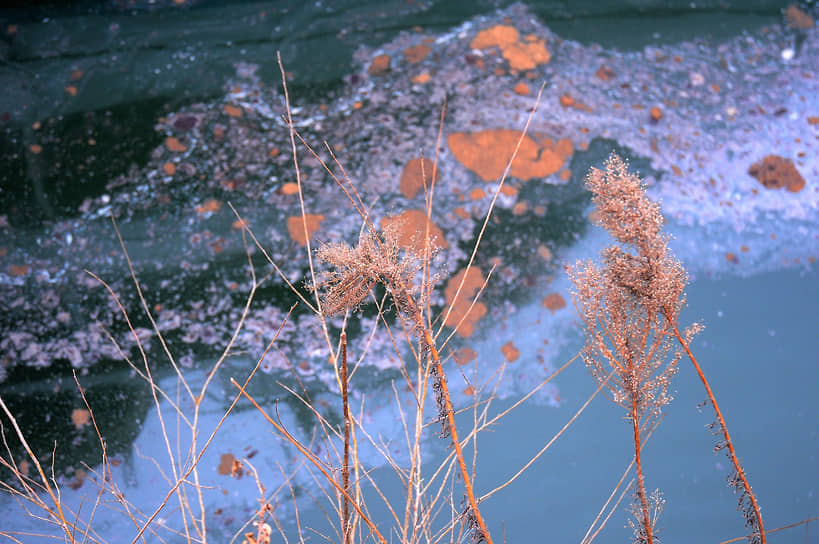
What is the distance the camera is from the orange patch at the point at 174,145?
1409 millimetres

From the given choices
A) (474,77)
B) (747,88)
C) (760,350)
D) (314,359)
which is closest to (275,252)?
(314,359)

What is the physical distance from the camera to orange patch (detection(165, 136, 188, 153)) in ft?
4.62

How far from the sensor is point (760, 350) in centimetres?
125

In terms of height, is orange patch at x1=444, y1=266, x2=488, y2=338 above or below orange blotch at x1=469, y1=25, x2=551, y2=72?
below

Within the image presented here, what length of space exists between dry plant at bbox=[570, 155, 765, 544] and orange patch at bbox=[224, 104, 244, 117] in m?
1.03

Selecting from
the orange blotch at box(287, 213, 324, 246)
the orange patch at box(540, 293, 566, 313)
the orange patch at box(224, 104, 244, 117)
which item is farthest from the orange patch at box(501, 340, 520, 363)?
the orange patch at box(224, 104, 244, 117)

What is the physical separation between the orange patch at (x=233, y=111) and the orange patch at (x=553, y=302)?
84cm

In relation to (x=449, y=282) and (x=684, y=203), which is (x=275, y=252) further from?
(x=684, y=203)

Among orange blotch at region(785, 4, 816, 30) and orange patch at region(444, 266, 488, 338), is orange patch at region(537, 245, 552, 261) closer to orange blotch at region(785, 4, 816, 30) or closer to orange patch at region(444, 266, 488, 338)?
orange patch at region(444, 266, 488, 338)

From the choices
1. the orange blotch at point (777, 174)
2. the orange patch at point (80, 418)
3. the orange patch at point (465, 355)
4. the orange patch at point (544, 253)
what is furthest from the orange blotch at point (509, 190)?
the orange patch at point (80, 418)

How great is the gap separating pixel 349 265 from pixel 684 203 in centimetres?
104

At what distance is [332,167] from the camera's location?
1397 mm

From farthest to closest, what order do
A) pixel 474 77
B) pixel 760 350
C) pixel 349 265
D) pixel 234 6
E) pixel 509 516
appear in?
1. pixel 234 6
2. pixel 474 77
3. pixel 760 350
4. pixel 509 516
5. pixel 349 265

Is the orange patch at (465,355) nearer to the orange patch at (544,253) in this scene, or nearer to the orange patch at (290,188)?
the orange patch at (544,253)
